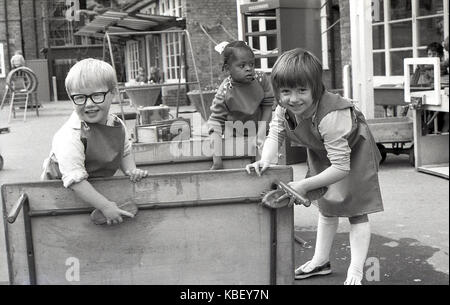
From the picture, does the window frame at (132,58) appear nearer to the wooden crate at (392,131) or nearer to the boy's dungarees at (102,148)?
the wooden crate at (392,131)

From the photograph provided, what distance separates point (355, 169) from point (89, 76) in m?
1.32

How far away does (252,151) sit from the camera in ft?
13.7

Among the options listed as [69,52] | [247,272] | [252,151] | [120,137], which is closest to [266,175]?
[247,272]

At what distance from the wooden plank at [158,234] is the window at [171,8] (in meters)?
17.9

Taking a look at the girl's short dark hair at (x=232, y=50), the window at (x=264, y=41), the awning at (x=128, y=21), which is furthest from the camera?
the awning at (x=128, y=21)

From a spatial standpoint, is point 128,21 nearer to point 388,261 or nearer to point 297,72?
point 388,261

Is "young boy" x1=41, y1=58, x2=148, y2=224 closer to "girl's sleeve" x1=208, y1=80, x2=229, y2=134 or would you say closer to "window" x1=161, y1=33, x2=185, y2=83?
"girl's sleeve" x1=208, y1=80, x2=229, y2=134

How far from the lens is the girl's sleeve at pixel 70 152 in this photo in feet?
8.40

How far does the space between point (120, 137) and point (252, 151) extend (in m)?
1.42

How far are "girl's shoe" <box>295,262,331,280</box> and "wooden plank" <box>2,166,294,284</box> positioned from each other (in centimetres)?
121

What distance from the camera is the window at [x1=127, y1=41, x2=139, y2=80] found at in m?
28.7

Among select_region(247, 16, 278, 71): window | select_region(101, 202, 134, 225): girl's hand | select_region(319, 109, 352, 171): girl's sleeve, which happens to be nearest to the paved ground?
select_region(319, 109, 352, 171): girl's sleeve

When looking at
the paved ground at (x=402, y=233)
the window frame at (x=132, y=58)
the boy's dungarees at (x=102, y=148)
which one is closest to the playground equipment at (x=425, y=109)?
the paved ground at (x=402, y=233)

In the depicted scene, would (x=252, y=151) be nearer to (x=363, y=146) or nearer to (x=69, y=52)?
(x=363, y=146)
